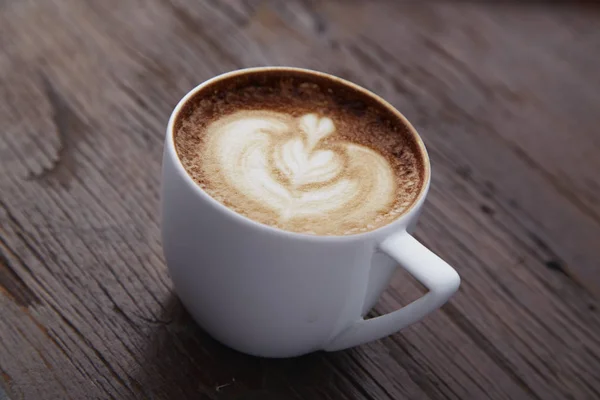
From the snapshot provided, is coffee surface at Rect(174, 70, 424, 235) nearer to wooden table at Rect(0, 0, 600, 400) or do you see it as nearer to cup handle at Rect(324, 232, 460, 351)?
cup handle at Rect(324, 232, 460, 351)

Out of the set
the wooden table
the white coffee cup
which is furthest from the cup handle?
the wooden table

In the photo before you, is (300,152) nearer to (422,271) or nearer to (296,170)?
(296,170)

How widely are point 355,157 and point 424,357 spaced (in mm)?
225

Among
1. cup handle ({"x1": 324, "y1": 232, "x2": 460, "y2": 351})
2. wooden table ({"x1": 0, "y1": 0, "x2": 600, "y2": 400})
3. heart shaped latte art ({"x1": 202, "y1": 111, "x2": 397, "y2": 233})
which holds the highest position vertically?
cup handle ({"x1": 324, "y1": 232, "x2": 460, "y2": 351})

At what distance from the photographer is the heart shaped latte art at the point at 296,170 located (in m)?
0.65

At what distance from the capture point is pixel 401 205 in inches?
26.4

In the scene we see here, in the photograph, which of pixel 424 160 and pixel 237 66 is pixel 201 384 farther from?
pixel 237 66

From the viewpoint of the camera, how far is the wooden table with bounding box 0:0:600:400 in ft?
2.24

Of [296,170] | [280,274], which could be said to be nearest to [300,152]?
[296,170]

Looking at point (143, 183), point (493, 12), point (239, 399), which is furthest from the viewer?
point (493, 12)

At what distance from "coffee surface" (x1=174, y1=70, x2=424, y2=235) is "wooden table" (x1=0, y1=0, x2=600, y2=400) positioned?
157mm

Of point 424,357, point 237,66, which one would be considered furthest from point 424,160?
point 237,66

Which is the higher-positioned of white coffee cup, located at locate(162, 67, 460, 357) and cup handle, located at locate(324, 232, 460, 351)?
cup handle, located at locate(324, 232, 460, 351)

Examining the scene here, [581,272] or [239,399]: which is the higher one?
[581,272]
